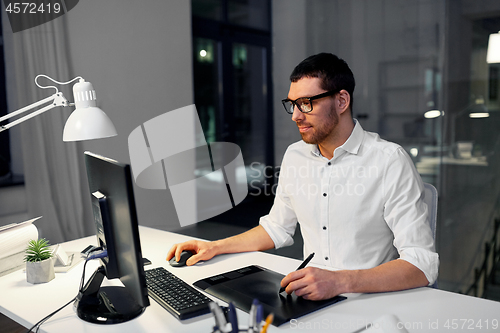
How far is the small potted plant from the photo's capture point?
134cm

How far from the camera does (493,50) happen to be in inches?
105

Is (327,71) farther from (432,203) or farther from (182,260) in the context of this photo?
(182,260)

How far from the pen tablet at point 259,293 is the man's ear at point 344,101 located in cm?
68

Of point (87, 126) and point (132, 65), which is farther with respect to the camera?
point (132, 65)

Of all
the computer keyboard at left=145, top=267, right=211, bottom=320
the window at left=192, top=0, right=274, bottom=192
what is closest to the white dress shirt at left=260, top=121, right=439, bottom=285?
Result: the computer keyboard at left=145, top=267, right=211, bottom=320

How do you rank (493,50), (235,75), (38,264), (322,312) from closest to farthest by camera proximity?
(322,312) → (38,264) → (493,50) → (235,75)

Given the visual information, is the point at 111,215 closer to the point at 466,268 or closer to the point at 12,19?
the point at 12,19

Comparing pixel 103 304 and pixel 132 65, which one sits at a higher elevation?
pixel 132 65

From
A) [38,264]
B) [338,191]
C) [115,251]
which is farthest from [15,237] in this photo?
[338,191]

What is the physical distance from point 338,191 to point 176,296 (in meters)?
0.72

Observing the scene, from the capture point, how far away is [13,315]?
1141 mm

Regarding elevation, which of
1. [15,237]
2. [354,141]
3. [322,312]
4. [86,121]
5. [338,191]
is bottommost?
[322,312]

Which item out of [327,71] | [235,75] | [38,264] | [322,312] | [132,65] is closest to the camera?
[322,312]

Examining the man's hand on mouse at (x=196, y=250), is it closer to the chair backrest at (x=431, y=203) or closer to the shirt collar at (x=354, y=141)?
the shirt collar at (x=354, y=141)
